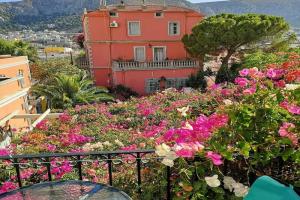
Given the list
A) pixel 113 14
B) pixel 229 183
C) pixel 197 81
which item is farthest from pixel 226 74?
pixel 229 183

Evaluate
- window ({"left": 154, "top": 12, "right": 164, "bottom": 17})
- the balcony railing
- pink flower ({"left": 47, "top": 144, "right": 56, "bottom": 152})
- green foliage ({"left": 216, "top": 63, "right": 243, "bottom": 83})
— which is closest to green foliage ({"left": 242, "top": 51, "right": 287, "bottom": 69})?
pink flower ({"left": 47, "top": 144, "right": 56, "bottom": 152})

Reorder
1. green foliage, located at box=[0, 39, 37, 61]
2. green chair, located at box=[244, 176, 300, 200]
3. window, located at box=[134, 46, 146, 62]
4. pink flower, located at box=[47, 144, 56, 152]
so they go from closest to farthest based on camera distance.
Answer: green chair, located at box=[244, 176, 300, 200] → pink flower, located at box=[47, 144, 56, 152] → window, located at box=[134, 46, 146, 62] → green foliage, located at box=[0, 39, 37, 61]

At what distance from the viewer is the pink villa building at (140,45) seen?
2517 cm

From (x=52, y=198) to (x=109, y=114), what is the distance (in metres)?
9.89

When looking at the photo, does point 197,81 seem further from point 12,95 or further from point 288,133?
point 288,133

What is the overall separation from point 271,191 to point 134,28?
2541cm

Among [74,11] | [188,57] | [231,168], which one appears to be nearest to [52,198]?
[231,168]

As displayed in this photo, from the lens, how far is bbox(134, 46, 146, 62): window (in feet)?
87.2

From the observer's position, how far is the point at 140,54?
88.0ft

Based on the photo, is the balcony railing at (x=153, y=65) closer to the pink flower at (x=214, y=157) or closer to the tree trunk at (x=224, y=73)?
the tree trunk at (x=224, y=73)

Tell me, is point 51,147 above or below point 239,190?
below

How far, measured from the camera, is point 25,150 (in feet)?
24.2

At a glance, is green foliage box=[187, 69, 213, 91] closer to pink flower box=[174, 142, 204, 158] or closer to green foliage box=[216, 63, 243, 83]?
green foliage box=[216, 63, 243, 83]

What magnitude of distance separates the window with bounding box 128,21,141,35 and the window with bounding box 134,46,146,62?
1.42m
